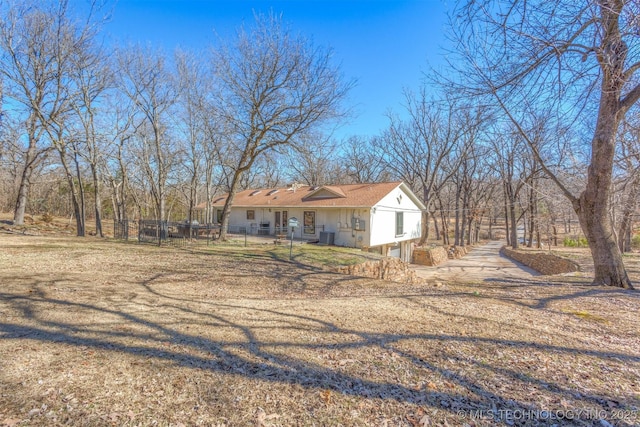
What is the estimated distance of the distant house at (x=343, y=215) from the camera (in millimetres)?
17266

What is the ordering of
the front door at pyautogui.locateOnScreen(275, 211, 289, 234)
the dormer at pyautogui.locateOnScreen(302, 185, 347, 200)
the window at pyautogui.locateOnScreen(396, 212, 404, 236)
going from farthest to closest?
the front door at pyautogui.locateOnScreen(275, 211, 289, 234) → the window at pyautogui.locateOnScreen(396, 212, 404, 236) → the dormer at pyautogui.locateOnScreen(302, 185, 347, 200)

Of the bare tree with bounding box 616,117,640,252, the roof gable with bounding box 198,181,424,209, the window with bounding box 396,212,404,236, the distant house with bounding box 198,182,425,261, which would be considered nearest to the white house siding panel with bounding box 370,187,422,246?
the distant house with bounding box 198,182,425,261

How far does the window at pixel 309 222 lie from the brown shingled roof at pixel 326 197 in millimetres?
744

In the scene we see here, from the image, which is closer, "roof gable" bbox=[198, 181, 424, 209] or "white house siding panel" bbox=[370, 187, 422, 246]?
"white house siding panel" bbox=[370, 187, 422, 246]

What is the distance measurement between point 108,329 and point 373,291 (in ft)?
16.7

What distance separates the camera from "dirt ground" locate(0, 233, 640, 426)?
2551 millimetres

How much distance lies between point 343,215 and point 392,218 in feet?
11.5

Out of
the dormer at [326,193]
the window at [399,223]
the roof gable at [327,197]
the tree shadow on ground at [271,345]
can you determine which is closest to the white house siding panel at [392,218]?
the window at [399,223]

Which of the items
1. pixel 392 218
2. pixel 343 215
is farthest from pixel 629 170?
pixel 343 215

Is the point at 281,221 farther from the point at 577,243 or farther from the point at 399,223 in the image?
the point at 577,243

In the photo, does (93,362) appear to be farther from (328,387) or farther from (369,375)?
(369,375)

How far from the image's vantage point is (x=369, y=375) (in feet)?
10.3

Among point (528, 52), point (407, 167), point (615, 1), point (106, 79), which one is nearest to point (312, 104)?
point (528, 52)

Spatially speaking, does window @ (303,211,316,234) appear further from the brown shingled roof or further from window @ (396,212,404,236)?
window @ (396,212,404,236)
